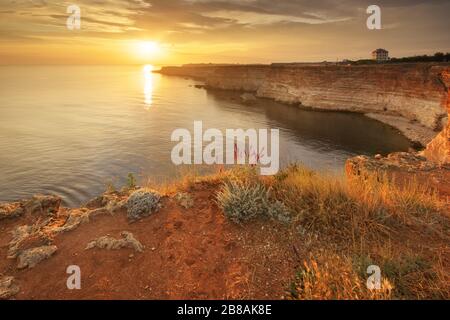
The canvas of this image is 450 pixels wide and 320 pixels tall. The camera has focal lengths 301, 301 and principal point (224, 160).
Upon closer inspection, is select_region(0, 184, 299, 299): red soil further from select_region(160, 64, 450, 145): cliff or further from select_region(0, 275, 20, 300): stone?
select_region(160, 64, 450, 145): cliff

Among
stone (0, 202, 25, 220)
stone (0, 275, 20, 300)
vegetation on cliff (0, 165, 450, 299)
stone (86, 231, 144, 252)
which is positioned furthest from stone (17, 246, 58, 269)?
stone (0, 202, 25, 220)

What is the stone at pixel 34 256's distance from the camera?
578cm

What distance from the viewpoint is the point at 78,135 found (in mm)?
30531

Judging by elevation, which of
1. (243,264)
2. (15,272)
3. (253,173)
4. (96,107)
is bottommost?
(15,272)

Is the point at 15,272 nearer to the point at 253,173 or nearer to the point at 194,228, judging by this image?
the point at 194,228

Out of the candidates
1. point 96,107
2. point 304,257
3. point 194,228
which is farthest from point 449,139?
point 96,107

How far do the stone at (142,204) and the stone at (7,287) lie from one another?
7.89ft

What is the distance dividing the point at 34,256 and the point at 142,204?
7.62ft

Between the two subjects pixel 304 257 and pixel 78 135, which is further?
pixel 78 135

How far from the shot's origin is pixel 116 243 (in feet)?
19.6

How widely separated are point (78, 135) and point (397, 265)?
31.4 m

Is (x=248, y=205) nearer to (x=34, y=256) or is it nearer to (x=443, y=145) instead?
(x=34, y=256)

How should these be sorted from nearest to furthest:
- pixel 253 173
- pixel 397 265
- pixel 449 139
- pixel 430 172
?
pixel 397 265, pixel 253 173, pixel 430 172, pixel 449 139
